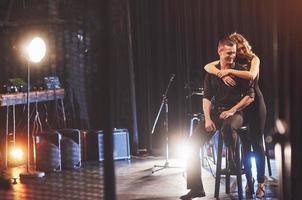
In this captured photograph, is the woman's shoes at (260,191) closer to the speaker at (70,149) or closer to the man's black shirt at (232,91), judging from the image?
the man's black shirt at (232,91)

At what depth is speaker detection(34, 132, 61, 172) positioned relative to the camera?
6.28m

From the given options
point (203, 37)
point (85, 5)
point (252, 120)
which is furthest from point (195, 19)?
point (252, 120)

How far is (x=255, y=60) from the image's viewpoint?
4613mm

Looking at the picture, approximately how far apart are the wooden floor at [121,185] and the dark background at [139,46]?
4.18ft

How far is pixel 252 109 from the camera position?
183 inches

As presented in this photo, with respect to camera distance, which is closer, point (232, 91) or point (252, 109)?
point (232, 91)

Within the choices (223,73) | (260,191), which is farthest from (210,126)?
(260,191)

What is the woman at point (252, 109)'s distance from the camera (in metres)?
4.46

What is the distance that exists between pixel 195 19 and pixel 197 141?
3243mm

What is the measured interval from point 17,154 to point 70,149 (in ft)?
3.31

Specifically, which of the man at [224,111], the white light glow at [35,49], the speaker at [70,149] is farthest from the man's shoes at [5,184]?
the man at [224,111]

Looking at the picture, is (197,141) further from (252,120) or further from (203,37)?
(203,37)

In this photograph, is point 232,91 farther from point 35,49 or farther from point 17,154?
point 17,154

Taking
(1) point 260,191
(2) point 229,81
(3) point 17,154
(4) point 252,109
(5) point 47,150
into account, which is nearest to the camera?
(2) point 229,81
